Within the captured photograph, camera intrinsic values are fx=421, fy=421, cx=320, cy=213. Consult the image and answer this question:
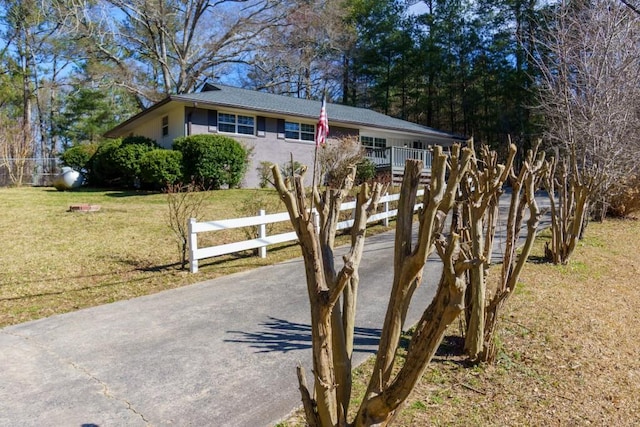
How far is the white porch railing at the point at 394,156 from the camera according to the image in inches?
787

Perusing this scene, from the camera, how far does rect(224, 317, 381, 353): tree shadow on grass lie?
12.8ft

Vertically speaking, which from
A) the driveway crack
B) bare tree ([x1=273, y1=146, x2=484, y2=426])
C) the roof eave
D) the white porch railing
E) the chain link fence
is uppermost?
the roof eave

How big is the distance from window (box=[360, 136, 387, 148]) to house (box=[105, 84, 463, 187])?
566 millimetres

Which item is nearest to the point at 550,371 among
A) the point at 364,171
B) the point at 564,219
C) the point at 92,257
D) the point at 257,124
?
the point at 564,219

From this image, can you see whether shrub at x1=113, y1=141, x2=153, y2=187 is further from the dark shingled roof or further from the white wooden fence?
the white wooden fence

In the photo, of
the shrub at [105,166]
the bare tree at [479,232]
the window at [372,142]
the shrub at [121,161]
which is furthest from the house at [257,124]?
the bare tree at [479,232]

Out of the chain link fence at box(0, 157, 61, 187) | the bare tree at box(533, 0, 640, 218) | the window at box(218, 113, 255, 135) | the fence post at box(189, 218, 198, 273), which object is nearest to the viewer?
the fence post at box(189, 218, 198, 273)

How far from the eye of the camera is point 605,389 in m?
3.36

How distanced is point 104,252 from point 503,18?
1338 inches

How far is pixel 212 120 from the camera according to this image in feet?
59.5

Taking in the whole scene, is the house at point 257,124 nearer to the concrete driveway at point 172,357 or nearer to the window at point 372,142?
the window at point 372,142

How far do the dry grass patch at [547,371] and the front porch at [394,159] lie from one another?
1379cm

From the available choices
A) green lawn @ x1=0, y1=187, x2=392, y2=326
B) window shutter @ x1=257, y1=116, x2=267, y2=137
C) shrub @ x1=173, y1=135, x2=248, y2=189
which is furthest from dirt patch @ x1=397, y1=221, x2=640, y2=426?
window shutter @ x1=257, y1=116, x2=267, y2=137

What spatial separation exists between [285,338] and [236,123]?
1606 cm
